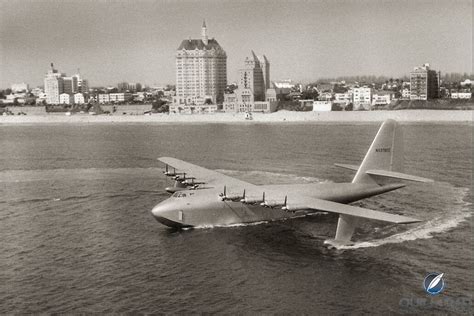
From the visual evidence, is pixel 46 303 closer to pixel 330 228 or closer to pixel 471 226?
pixel 330 228

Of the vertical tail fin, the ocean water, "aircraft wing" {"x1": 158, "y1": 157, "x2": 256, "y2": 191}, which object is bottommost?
the ocean water

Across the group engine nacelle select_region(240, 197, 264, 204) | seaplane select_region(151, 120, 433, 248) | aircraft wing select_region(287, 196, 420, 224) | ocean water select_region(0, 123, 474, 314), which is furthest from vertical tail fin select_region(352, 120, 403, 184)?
engine nacelle select_region(240, 197, 264, 204)

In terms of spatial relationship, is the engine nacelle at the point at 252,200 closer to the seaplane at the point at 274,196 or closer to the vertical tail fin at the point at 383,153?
the seaplane at the point at 274,196

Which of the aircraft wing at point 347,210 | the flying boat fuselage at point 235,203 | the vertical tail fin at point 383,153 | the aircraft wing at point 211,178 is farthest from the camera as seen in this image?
the aircraft wing at point 211,178

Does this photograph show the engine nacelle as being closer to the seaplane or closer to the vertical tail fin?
the seaplane

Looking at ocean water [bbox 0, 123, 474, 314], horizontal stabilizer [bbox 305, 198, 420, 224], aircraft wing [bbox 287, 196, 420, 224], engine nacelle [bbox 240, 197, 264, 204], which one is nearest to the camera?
ocean water [bbox 0, 123, 474, 314]

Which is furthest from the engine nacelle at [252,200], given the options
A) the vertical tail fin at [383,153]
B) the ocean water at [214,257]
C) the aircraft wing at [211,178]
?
the vertical tail fin at [383,153]

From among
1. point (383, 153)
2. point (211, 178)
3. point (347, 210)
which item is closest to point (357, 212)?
point (347, 210)
